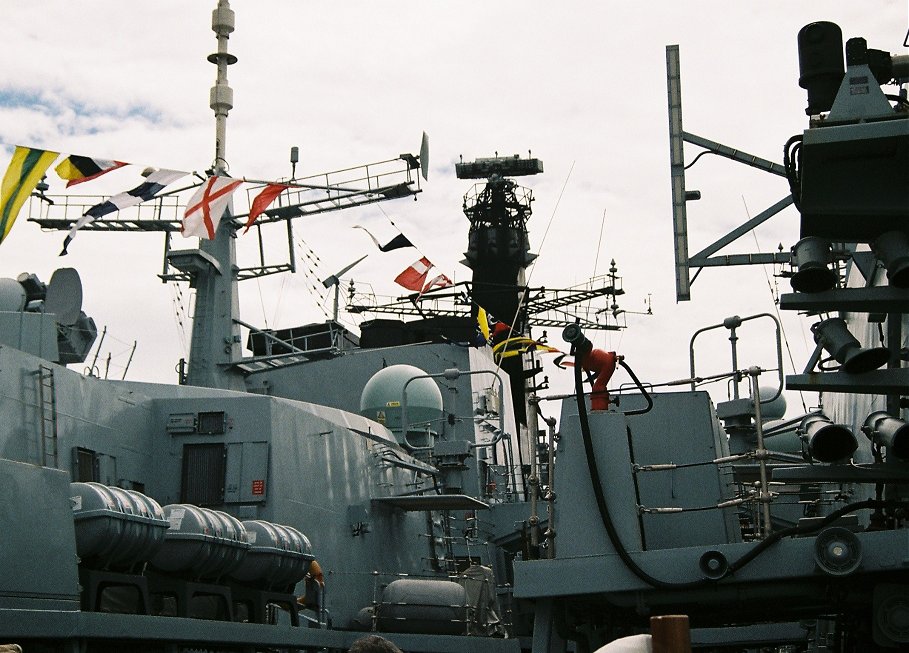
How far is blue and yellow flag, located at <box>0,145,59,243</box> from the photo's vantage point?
36.6 feet

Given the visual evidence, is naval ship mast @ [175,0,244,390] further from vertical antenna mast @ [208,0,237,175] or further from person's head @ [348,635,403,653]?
person's head @ [348,635,403,653]

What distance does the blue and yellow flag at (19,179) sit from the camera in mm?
11164

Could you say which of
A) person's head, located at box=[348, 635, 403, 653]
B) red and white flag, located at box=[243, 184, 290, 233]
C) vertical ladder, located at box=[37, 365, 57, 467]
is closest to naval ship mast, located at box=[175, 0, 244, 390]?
red and white flag, located at box=[243, 184, 290, 233]

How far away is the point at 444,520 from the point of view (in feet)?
55.3

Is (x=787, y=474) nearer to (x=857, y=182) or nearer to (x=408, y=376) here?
(x=857, y=182)

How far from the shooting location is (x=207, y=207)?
13570mm

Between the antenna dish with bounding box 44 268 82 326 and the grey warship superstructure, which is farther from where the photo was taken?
the antenna dish with bounding box 44 268 82 326

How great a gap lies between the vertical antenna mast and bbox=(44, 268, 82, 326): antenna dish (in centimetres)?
521

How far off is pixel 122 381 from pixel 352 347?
8744 millimetres

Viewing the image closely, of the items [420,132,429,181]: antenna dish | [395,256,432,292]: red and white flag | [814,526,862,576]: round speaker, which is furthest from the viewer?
[395,256,432,292]: red and white flag

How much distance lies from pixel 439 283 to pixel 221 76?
4953 millimetres

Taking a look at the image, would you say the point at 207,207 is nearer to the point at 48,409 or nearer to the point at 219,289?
the point at 219,289

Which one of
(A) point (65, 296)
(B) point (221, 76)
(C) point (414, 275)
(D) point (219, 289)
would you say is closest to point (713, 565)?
(A) point (65, 296)

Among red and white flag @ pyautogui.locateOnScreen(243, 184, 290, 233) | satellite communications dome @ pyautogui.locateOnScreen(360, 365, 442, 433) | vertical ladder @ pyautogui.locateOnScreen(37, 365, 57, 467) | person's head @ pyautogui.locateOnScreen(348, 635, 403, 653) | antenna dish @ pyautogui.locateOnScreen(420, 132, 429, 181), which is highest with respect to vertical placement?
antenna dish @ pyautogui.locateOnScreen(420, 132, 429, 181)
